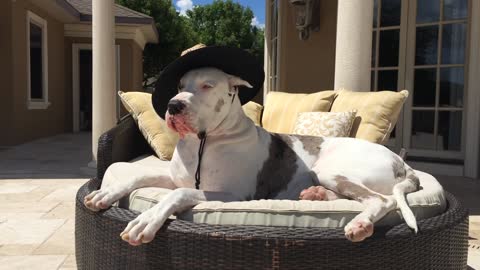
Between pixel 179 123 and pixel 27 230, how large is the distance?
226cm

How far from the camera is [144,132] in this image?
352cm

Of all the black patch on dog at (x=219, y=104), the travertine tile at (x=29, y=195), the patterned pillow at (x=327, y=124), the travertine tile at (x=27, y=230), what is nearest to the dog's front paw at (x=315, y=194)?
the black patch on dog at (x=219, y=104)

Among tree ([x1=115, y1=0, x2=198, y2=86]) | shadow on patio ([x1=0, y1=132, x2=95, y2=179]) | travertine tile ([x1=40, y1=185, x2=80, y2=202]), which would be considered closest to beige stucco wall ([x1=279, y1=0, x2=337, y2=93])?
shadow on patio ([x1=0, y1=132, x2=95, y2=179])

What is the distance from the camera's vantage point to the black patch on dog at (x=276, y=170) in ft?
7.13

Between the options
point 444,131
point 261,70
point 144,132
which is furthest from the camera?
point 444,131

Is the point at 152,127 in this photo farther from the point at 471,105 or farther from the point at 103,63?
the point at 471,105

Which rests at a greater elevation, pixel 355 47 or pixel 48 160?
pixel 355 47

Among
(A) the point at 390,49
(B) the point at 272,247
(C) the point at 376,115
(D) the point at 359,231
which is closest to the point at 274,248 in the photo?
(B) the point at 272,247

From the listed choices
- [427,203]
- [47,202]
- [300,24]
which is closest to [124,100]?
[47,202]

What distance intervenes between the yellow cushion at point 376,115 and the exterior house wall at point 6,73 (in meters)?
7.82

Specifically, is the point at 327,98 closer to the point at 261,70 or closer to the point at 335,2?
the point at 261,70

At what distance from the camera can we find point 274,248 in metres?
1.67

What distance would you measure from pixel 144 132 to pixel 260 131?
4.83ft

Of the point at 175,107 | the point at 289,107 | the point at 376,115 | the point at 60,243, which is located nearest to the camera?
the point at 175,107
